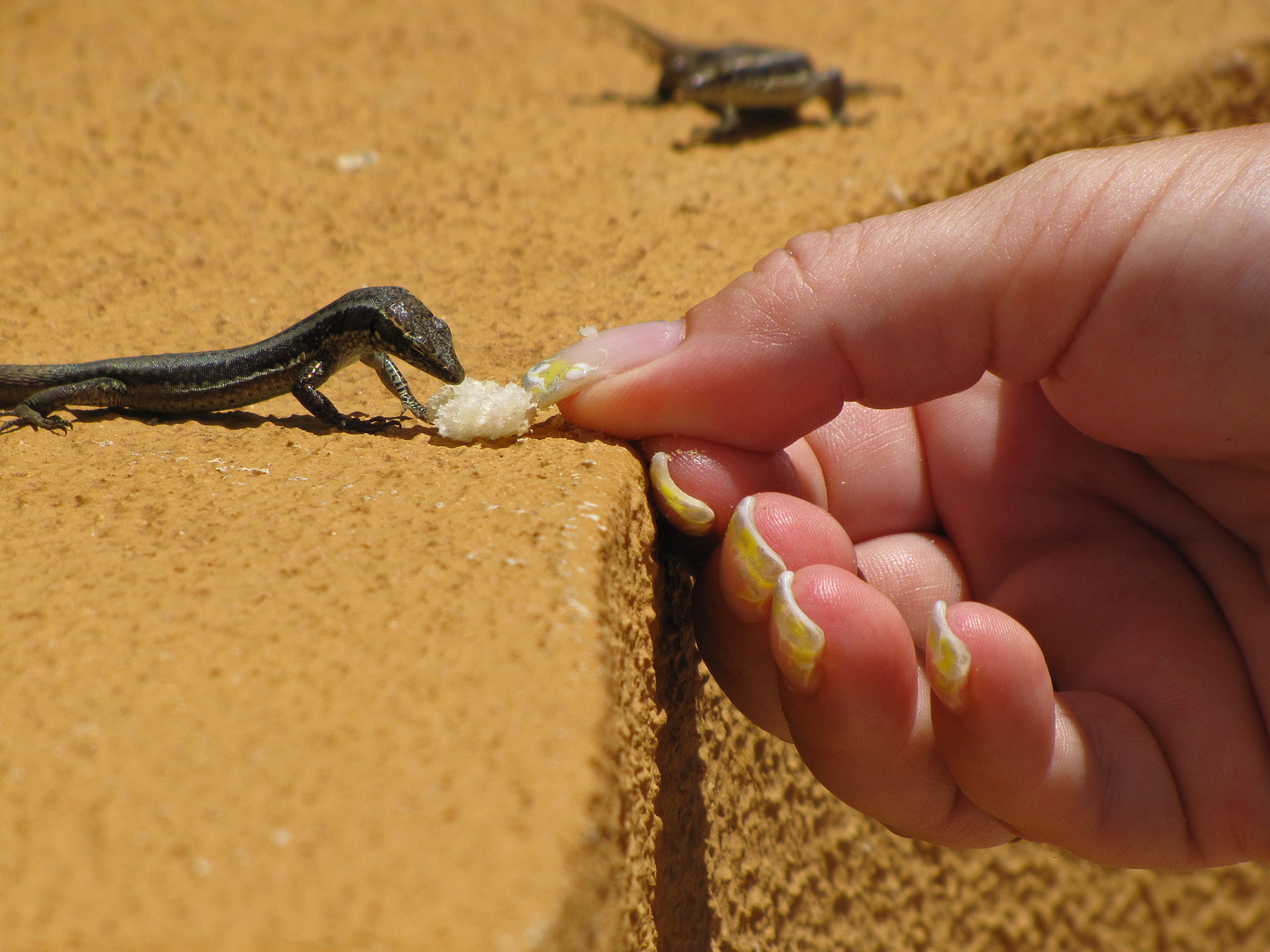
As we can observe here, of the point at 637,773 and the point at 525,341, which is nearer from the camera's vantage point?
the point at 637,773

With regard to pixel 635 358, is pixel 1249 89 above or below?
below

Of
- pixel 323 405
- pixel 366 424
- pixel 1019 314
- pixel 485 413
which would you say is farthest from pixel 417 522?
pixel 1019 314

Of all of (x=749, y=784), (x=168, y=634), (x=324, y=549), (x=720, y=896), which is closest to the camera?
(x=168, y=634)

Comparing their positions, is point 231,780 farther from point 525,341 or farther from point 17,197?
point 17,197

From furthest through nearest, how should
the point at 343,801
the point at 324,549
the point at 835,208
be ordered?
the point at 835,208
the point at 324,549
the point at 343,801

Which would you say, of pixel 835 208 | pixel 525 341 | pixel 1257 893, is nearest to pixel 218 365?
pixel 525 341

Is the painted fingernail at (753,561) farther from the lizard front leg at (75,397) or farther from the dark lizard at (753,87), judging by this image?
the dark lizard at (753,87)

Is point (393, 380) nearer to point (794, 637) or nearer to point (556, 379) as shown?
point (556, 379)

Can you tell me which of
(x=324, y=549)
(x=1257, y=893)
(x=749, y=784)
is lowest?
(x=1257, y=893)
